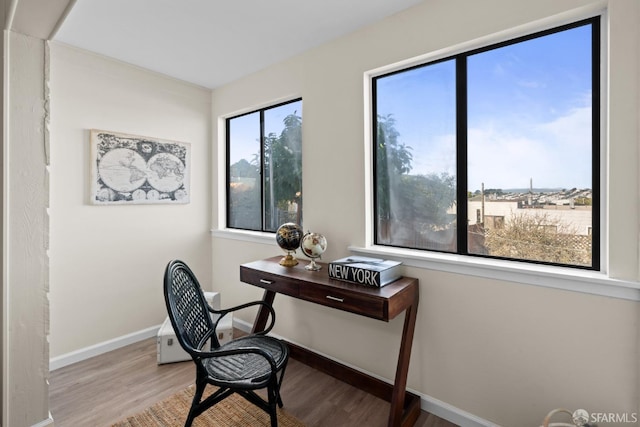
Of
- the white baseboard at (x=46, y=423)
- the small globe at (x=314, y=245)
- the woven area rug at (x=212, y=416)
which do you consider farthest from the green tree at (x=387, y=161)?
the white baseboard at (x=46, y=423)

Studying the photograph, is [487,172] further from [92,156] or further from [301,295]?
[92,156]

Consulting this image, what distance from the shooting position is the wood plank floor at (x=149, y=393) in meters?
1.91

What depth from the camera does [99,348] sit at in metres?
2.67

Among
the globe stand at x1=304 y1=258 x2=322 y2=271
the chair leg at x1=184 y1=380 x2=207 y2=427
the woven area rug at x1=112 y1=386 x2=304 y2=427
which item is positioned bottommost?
the woven area rug at x1=112 y1=386 x2=304 y2=427

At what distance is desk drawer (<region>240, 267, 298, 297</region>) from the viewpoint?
2073 mm

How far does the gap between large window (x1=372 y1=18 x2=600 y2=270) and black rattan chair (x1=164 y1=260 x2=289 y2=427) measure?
117cm

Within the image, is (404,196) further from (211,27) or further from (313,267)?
(211,27)

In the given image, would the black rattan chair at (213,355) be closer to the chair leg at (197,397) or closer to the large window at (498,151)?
the chair leg at (197,397)

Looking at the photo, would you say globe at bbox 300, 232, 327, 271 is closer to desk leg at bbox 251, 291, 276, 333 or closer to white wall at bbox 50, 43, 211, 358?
desk leg at bbox 251, 291, 276, 333

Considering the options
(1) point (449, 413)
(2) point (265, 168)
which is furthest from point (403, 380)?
(2) point (265, 168)

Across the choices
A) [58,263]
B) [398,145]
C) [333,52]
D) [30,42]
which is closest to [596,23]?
[398,145]

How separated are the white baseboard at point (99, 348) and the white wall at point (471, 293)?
134cm

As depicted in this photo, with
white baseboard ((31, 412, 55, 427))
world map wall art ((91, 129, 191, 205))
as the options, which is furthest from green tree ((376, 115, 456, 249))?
white baseboard ((31, 412, 55, 427))

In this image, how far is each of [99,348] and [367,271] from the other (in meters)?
2.47
